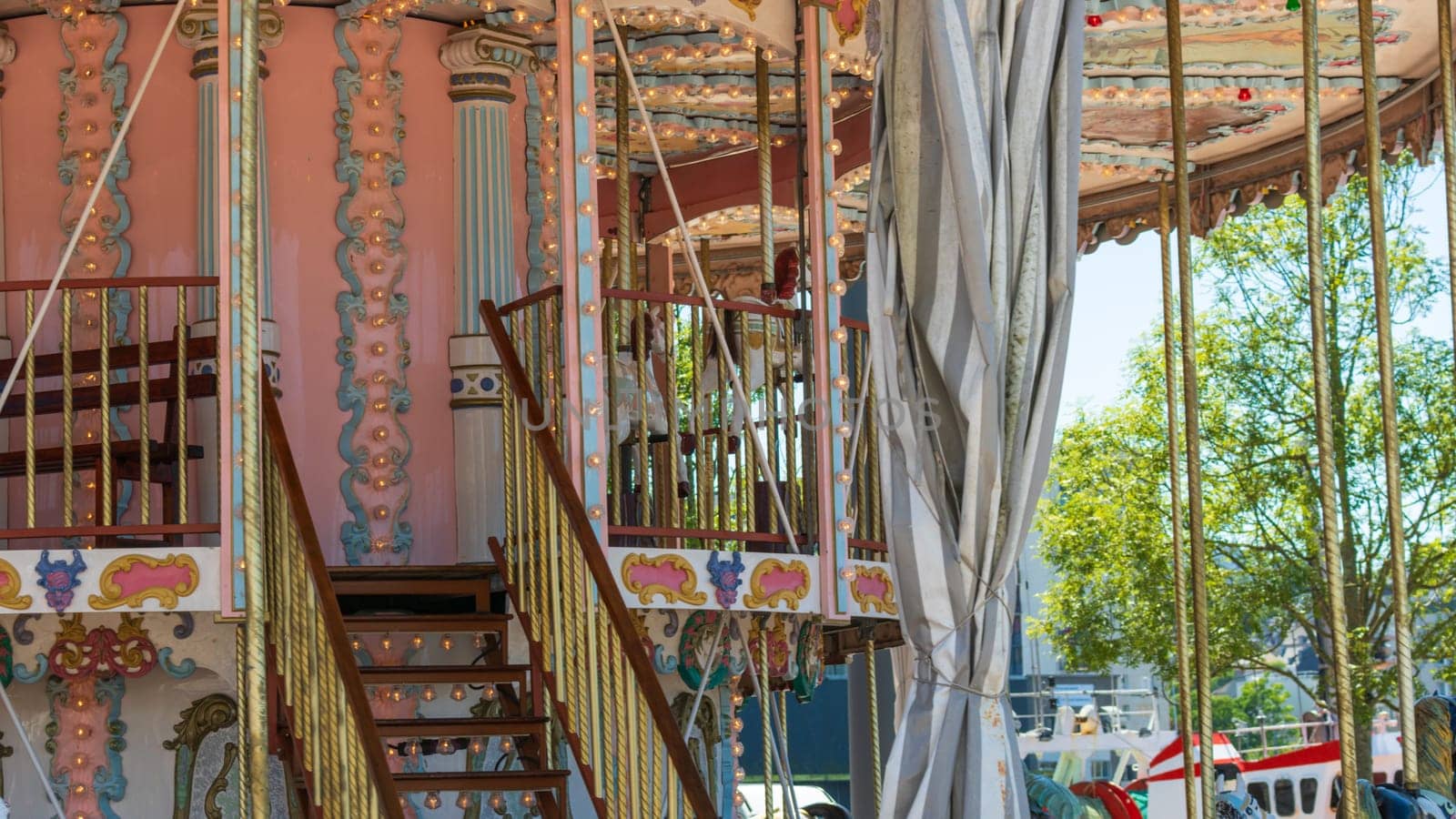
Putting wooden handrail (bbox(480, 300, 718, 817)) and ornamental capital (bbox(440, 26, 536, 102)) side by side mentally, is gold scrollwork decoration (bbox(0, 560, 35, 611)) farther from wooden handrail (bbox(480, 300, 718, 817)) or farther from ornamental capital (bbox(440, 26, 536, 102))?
ornamental capital (bbox(440, 26, 536, 102))

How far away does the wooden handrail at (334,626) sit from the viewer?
586 centimetres

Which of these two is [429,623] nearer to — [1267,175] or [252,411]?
[252,411]

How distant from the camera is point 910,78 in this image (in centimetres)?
563

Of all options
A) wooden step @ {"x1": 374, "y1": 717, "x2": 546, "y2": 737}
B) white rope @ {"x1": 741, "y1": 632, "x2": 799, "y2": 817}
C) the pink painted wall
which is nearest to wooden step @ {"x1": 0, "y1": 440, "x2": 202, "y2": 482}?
the pink painted wall

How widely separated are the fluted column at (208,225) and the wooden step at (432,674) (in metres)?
1.16

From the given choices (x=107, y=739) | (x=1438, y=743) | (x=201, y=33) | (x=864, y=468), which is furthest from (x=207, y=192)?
(x=1438, y=743)

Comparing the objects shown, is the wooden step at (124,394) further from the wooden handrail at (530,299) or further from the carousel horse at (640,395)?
the carousel horse at (640,395)

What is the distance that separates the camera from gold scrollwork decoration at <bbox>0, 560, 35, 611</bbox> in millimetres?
7121

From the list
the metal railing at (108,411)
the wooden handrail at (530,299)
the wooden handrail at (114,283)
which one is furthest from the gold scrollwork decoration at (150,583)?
the wooden handrail at (530,299)

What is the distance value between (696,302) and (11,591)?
110 inches

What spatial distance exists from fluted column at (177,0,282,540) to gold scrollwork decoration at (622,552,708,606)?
1796 millimetres

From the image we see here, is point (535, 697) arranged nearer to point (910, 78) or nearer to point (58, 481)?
point (58, 481)

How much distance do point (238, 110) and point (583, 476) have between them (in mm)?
1825

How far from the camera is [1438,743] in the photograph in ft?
30.3
